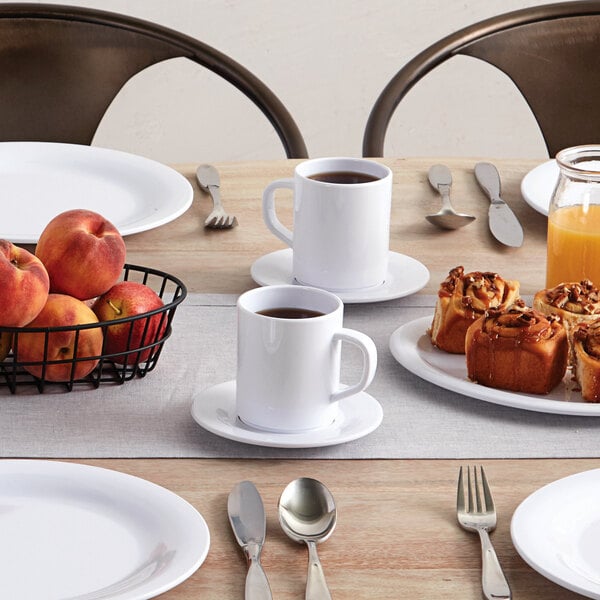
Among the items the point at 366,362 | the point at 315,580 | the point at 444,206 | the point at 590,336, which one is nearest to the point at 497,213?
the point at 444,206

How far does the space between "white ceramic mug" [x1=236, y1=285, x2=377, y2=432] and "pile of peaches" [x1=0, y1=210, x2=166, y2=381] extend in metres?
0.12

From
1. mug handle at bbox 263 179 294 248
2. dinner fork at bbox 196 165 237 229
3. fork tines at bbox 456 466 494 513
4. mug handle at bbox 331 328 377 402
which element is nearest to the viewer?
fork tines at bbox 456 466 494 513

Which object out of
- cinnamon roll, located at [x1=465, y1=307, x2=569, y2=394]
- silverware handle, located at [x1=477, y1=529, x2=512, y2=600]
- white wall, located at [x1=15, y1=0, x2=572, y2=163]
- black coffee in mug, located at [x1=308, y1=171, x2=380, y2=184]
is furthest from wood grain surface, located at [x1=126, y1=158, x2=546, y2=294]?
white wall, located at [x1=15, y1=0, x2=572, y2=163]

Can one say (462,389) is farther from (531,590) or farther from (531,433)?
(531,590)

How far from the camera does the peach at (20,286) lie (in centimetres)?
85

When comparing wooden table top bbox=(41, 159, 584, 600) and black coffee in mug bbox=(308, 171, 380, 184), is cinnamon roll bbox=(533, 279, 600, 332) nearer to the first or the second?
wooden table top bbox=(41, 159, 584, 600)

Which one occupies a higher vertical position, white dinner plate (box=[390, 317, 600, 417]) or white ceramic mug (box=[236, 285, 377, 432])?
white ceramic mug (box=[236, 285, 377, 432])

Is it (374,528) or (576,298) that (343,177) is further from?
(374,528)

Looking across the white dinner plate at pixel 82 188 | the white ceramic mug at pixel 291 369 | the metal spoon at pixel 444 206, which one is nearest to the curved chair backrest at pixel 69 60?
the white dinner plate at pixel 82 188

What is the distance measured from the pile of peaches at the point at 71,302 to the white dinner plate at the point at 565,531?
1.23 ft

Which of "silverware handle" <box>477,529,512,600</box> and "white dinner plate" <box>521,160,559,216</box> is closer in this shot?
"silverware handle" <box>477,529,512,600</box>

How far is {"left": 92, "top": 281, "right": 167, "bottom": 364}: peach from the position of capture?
0.91 metres

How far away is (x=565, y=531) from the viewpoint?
0.70 metres

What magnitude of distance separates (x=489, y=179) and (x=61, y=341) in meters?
0.77
